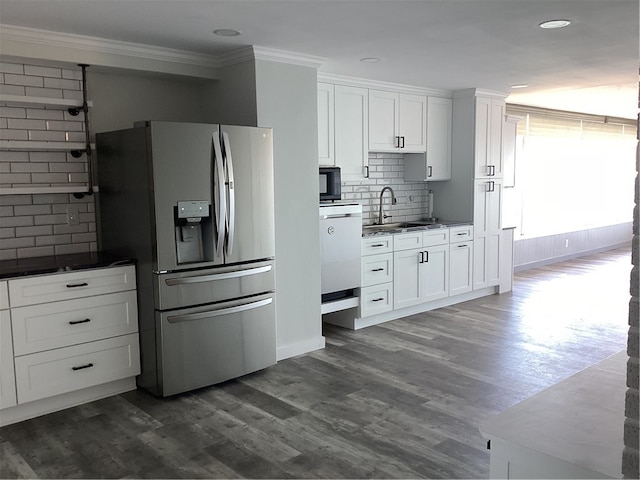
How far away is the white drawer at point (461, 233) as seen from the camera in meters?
5.83

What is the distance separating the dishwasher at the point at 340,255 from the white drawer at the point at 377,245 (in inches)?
4.4

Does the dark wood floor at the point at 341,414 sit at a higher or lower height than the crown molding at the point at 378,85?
lower

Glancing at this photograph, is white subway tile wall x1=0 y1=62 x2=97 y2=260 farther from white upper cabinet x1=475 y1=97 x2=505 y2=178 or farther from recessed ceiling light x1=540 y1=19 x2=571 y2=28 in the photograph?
white upper cabinet x1=475 y1=97 x2=505 y2=178

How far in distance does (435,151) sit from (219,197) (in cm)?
317

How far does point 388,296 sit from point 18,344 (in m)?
3.16

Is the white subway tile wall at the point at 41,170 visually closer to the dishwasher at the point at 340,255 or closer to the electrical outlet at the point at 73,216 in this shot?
the electrical outlet at the point at 73,216

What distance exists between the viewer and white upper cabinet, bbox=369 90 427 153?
17.5 ft

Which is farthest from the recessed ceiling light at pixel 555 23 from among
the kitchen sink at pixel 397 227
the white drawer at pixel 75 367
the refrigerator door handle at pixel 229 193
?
the white drawer at pixel 75 367

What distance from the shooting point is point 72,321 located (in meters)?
3.34

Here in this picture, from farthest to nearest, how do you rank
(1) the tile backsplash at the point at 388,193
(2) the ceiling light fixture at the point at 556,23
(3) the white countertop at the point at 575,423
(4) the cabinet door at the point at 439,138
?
(4) the cabinet door at the point at 439,138 < (1) the tile backsplash at the point at 388,193 < (2) the ceiling light fixture at the point at 556,23 < (3) the white countertop at the point at 575,423

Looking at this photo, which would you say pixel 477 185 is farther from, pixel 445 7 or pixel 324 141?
pixel 445 7

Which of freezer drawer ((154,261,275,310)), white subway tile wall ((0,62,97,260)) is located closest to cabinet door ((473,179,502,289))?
freezer drawer ((154,261,275,310))

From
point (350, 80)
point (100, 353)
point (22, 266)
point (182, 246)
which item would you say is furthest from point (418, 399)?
point (350, 80)

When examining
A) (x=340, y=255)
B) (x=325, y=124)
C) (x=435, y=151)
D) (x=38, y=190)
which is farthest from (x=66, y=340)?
(x=435, y=151)
